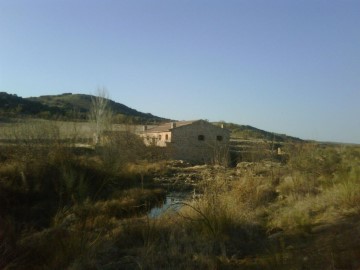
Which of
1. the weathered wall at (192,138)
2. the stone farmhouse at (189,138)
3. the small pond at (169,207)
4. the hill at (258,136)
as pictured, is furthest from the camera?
the weathered wall at (192,138)

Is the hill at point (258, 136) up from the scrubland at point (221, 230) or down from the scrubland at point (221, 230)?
up

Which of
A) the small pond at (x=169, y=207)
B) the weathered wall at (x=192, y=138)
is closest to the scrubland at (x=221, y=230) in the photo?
the small pond at (x=169, y=207)

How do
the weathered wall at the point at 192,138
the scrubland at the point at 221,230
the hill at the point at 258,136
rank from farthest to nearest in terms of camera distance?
the weathered wall at the point at 192,138, the hill at the point at 258,136, the scrubland at the point at 221,230

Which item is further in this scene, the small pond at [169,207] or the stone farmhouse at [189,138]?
the stone farmhouse at [189,138]

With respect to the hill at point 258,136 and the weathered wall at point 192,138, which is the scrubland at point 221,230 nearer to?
the hill at point 258,136

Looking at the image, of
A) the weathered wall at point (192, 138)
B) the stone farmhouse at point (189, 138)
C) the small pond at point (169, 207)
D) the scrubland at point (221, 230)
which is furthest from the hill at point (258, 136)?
the small pond at point (169, 207)

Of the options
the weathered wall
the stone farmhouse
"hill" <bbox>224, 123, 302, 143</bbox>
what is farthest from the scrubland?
the weathered wall

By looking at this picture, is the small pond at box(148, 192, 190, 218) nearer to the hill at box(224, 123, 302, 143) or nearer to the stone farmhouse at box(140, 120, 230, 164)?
the hill at box(224, 123, 302, 143)

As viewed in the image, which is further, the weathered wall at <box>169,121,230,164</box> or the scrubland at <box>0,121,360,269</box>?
the weathered wall at <box>169,121,230,164</box>

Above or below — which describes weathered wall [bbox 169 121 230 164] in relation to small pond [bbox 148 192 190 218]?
above

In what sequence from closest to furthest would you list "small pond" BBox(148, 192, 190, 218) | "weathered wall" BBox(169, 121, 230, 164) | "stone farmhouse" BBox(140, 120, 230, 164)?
"small pond" BBox(148, 192, 190, 218)
"stone farmhouse" BBox(140, 120, 230, 164)
"weathered wall" BBox(169, 121, 230, 164)

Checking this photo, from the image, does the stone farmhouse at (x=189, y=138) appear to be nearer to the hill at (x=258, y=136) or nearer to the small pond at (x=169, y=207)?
the hill at (x=258, y=136)

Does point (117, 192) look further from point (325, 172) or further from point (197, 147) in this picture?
point (197, 147)

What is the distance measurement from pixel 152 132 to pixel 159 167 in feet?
73.2
